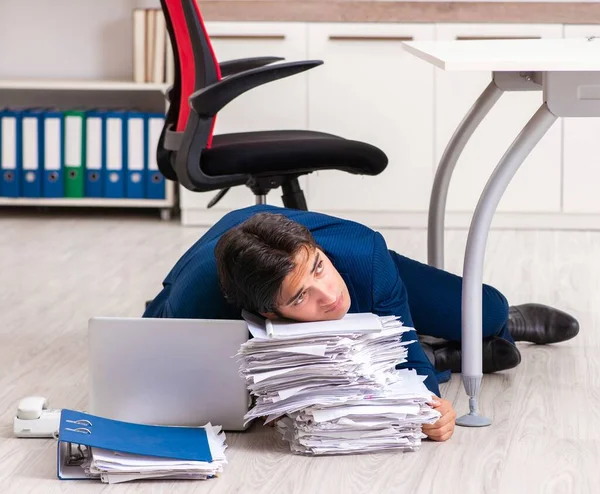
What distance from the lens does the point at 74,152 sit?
14.3 ft

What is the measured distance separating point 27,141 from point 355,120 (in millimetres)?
1343

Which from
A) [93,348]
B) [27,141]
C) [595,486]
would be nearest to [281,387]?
[93,348]

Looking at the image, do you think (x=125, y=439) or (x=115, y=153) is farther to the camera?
(x=115, y=153)

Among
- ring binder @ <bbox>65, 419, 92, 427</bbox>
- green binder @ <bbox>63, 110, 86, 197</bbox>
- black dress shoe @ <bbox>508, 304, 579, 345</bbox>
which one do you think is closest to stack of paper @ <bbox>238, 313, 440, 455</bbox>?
ring binder @ <bbox>65, 419, 92, 427</bbox>

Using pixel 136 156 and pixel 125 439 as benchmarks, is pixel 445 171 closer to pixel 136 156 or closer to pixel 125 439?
pixel 125 439

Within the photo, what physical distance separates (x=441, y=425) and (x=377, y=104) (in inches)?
90.2

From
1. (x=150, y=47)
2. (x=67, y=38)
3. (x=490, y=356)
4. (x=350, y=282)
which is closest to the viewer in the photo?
(x=350, y=282)

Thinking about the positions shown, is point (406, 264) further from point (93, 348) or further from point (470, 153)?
point (470, 153)

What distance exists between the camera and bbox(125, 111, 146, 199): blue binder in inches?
169

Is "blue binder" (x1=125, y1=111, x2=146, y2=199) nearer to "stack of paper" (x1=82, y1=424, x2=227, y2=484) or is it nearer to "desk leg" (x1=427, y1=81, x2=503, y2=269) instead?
"desk leg" (x1=427, y1=81, x2=503, y2=269)

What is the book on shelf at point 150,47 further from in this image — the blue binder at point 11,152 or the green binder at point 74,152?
the blue binder at point 11,152

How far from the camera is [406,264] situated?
7.56 ft

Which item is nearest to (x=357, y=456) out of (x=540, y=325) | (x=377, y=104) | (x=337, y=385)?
(x=337, y=385)

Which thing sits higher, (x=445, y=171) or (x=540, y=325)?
Result: (x=445, y=171)
